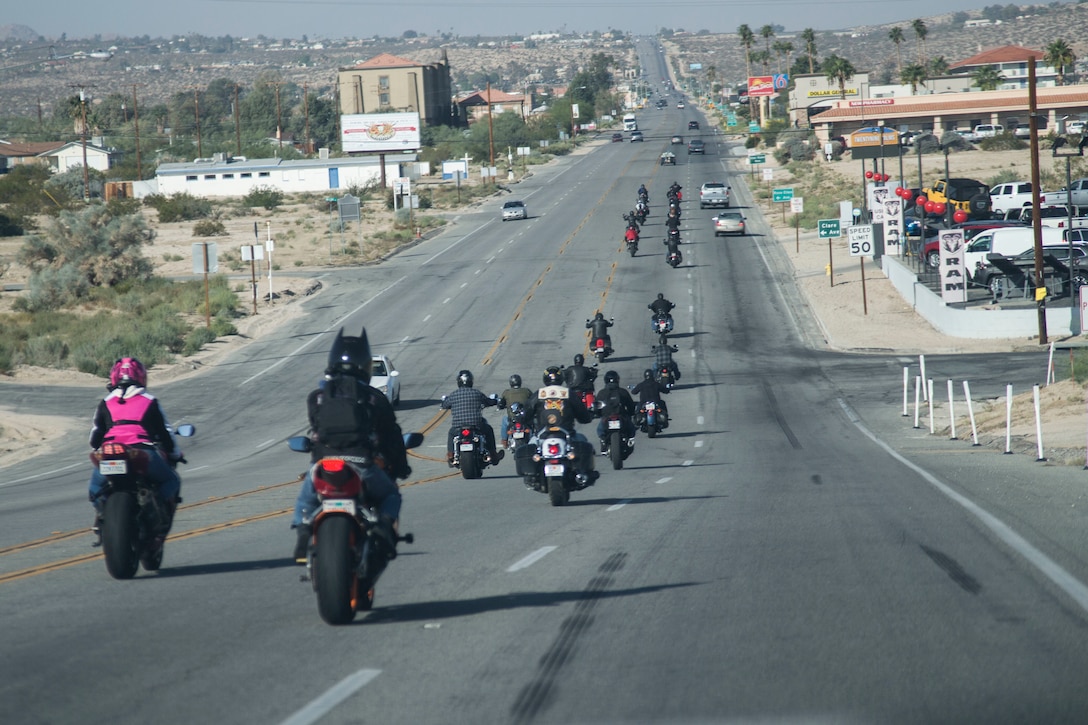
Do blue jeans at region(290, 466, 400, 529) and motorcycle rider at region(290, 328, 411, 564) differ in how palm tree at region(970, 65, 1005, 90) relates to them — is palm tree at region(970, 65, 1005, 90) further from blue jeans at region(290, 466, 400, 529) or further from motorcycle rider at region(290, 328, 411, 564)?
blue jeans at region(290, 466, 400, 529)

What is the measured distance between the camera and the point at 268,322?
2026 inches

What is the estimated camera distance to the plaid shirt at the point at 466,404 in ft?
62.4

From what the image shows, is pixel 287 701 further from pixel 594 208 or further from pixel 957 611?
pixel 594 208

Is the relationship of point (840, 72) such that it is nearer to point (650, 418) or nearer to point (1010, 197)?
point (1010, 197)

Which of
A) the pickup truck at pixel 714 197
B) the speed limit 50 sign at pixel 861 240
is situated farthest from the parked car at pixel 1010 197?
the pickup truck at pixel 714 197

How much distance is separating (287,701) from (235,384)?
3448cm

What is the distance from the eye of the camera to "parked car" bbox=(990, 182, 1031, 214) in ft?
200

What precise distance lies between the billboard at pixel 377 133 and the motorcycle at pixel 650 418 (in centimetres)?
9007

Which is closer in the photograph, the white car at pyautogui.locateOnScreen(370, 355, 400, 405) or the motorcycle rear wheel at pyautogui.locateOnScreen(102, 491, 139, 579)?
the motorcycle rear wheel at pyautogui.locateOnScreen(102, 491, 139, 579)

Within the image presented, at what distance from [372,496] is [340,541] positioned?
552 millimetres

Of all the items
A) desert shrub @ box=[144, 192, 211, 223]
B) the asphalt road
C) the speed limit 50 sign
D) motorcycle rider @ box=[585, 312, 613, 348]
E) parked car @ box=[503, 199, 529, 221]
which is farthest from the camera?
desert shrub @ box=[144, 192, 211, 223]

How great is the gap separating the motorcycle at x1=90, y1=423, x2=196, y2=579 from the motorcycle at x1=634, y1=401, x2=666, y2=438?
56.1 ft

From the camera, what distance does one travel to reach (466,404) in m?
19.0

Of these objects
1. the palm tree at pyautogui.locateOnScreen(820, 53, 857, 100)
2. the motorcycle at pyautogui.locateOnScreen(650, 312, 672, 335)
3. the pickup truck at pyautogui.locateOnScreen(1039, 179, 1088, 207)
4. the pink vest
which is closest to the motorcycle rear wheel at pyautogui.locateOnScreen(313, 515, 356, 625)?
the pink vest
